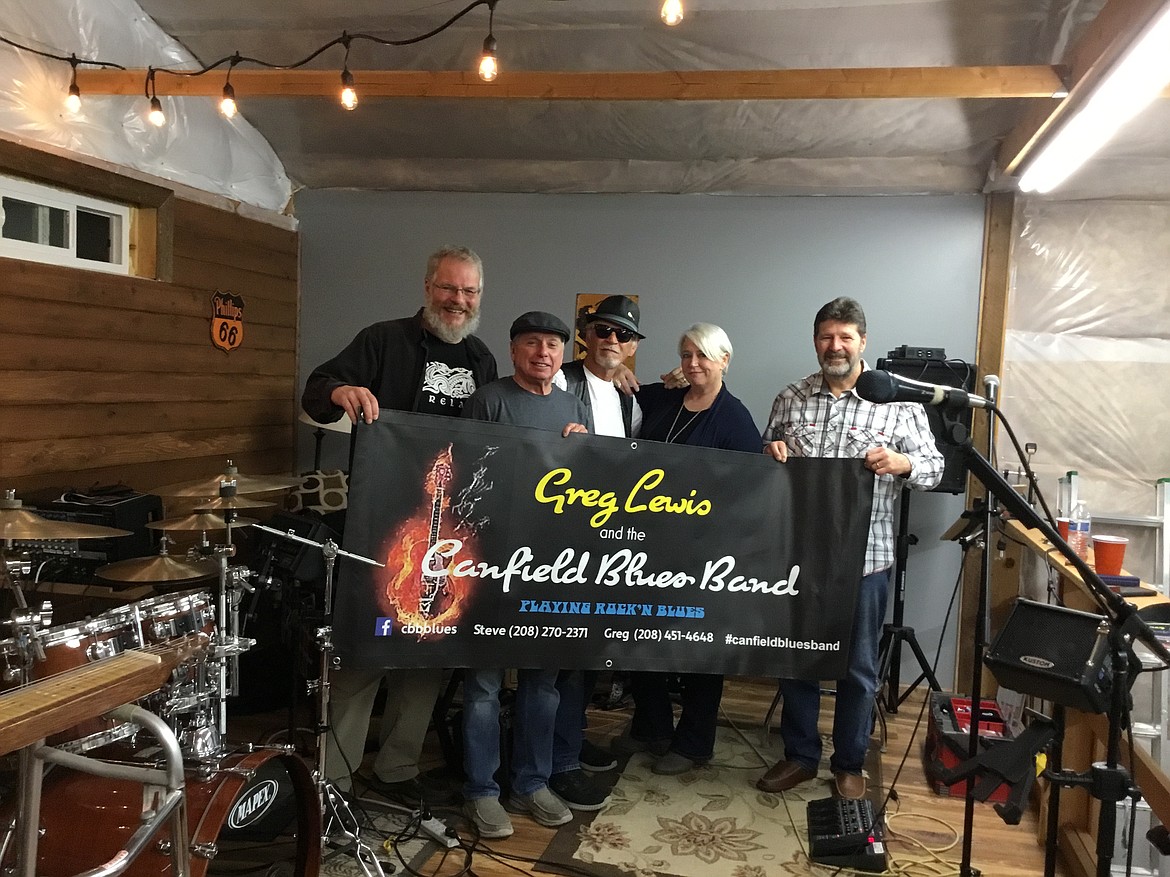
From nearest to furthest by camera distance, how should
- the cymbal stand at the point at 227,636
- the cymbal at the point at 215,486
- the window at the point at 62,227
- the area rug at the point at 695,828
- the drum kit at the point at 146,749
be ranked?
the drum kit at the point at 146,749, the cymbal stand at the point at 227,636, the area rug at the point at 695,828, the cymbal at the point at 215,486, the window at the point at 62,227

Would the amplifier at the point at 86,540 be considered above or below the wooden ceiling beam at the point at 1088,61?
below

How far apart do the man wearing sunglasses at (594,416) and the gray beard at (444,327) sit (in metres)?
0.37

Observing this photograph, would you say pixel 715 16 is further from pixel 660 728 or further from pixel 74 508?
pixel 74 508

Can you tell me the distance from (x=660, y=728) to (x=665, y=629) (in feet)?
2.48

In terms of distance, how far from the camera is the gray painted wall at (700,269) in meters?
4.14

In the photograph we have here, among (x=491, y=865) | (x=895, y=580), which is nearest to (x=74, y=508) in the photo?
(x=491, y=865)

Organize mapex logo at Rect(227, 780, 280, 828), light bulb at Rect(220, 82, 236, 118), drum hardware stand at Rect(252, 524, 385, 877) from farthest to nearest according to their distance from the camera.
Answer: light bulb at Rect(220, 82, 236, 118)
drum hardware stand at Rect(252, 524, 385, 877)
mapex logo at Rect(227, 780, 280, 828)

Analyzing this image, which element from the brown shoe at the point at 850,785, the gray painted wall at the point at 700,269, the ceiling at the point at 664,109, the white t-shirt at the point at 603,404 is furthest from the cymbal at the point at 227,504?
the brown shoe at the point at 850,785

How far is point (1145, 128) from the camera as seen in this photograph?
3496 millimetres

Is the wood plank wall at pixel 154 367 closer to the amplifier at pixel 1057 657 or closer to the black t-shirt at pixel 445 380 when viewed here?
the black t-shirt at pixel 445 380

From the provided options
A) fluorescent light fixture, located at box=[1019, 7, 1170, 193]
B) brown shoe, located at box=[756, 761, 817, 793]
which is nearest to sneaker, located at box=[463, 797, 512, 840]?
brown shoe, located at box=[756, 761, 817, 793]

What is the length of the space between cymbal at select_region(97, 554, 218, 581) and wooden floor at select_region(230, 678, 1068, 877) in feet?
3.56

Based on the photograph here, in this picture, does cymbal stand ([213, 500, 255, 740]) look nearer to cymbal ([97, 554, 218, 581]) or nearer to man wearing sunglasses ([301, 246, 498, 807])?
cymbal ([97, 554, 218, 581])

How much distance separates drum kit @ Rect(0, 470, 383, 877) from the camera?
160cm
